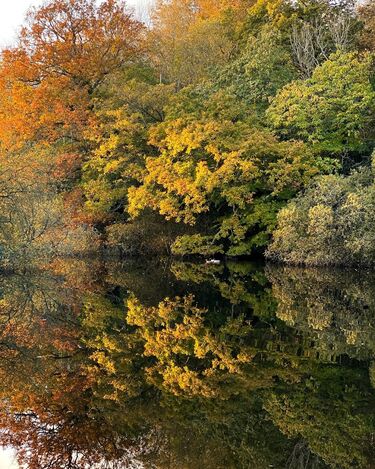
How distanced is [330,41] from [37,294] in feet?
68.6

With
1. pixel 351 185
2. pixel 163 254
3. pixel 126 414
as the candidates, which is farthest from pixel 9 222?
pixel 126 414

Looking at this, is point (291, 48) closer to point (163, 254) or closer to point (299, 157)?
point (299, 157)

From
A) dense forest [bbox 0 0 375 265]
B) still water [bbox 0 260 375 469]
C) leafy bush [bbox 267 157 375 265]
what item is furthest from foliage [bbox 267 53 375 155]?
still water [bbox 0 260 375 469]

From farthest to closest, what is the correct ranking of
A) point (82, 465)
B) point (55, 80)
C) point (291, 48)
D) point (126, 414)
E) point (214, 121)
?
Result: point (291, 48) → point (55, 80) → point (214, 121) → point (126, 414) → point (82, 465)

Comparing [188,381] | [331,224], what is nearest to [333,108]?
[331,224]

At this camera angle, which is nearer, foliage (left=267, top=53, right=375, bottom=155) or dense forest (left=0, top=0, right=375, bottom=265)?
dense forest (left=0, top=0, right=375, bottom=265)

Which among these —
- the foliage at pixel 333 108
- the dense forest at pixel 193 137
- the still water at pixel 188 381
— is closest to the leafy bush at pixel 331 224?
the dense forest at pixel 193 137

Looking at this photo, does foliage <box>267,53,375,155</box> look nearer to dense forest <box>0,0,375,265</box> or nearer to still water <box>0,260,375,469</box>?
dense forest <box>0,0,375,265</box>

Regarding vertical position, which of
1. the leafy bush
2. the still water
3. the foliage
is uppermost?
the foliage

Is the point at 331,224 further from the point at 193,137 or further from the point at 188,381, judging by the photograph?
the point at 188,381

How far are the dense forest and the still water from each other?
25.2 ft

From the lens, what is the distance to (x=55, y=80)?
88.0 feet

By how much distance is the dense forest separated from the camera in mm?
21484

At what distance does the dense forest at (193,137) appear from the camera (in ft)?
70.5
